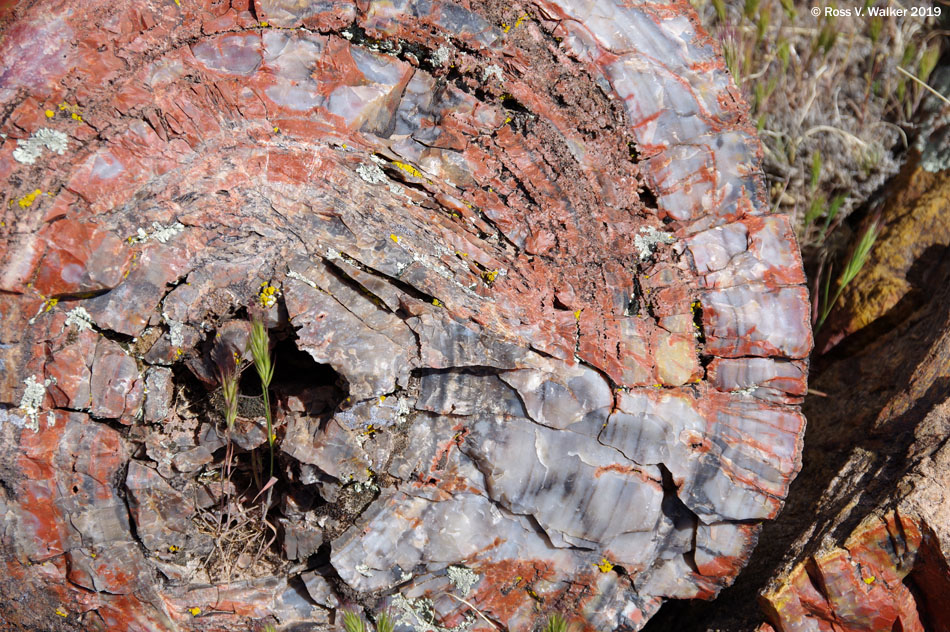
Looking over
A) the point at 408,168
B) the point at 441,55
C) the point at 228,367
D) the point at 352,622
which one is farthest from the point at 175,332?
the point at 441,55

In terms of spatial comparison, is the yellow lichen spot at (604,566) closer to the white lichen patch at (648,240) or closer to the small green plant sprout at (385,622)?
the small green plant sprout at (385,622)

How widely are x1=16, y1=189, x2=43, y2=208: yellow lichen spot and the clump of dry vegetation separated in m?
2.83

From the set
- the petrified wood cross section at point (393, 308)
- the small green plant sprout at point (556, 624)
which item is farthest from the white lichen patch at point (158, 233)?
the small green plant sprout at point (556, 624)

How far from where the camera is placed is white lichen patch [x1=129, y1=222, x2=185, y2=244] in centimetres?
184

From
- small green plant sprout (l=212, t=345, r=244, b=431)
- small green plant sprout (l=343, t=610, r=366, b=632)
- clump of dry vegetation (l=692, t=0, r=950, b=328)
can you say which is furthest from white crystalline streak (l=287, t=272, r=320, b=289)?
clump of dry vegetation (l=692, t=0, r=950, b=328)

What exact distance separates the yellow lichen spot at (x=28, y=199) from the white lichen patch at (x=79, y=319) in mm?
285

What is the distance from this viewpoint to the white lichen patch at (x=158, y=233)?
1842 millimetres

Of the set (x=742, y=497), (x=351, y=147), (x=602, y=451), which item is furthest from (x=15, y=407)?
(x=742, y=497)

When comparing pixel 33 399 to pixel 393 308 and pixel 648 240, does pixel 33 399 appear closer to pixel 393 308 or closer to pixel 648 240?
pixel 393 308

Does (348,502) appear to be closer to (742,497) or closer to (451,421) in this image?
(451,421)

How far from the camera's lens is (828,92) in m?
3.40

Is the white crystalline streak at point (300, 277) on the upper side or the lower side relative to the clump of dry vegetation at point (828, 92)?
lower

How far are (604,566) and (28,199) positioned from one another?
6.53 ft

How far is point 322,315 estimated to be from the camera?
1907 mm
